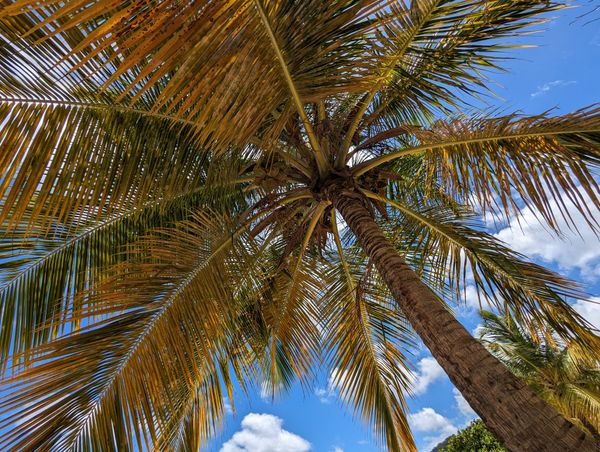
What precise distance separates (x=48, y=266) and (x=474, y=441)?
14185mm

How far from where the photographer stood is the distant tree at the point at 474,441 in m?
12.5

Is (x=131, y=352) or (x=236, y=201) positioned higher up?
(x=236, y=201)

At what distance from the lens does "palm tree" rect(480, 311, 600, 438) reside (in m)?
10.5

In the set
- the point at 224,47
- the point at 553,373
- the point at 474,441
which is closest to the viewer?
the point at 224,47

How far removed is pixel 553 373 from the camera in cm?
1174

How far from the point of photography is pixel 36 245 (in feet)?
12.3

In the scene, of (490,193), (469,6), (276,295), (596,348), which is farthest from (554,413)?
(276,295)

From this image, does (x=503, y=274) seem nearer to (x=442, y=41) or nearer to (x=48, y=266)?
(x=442, y=41)

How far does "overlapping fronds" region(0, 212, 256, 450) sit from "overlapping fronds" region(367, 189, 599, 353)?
1968 mm

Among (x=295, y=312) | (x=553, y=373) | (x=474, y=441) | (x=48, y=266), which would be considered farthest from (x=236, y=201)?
(x=474, y=441)

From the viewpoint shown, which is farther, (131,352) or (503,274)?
(503,274)

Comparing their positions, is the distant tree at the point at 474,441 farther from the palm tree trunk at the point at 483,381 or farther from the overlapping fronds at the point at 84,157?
the overlapping fronds at the point at 84,157

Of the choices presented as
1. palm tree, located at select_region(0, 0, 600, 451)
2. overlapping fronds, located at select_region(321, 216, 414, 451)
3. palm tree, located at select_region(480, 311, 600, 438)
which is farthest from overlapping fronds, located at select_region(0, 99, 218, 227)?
palm tree, located at select_region(480, 311, 600, 438)

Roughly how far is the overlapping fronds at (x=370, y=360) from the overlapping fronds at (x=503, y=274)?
105 cm
